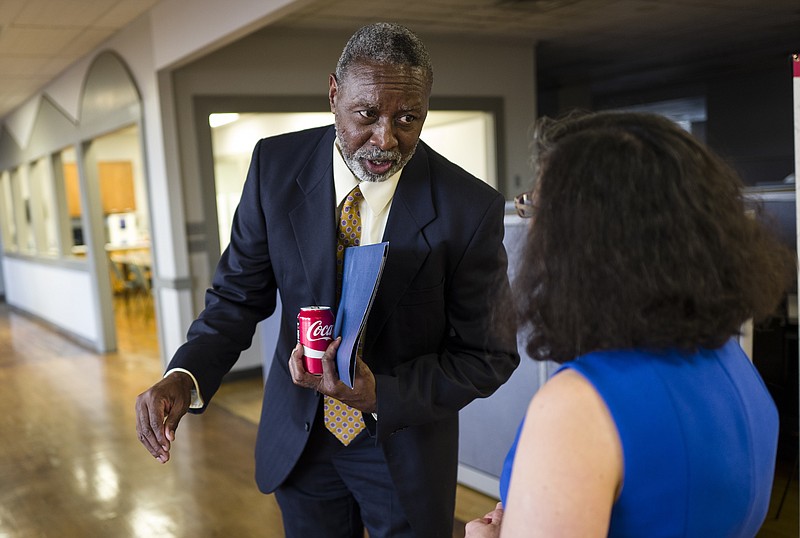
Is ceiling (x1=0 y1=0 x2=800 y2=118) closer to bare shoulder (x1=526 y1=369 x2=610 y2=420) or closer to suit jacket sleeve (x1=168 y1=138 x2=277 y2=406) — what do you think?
suit jacket sleeve (x1=168 y1=138 x2=277 y2=406)

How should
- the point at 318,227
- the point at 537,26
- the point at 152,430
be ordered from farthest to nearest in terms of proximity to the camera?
the point at 537,26
the point at 318,227
the point at 152,430

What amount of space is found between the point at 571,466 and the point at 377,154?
2.35ft

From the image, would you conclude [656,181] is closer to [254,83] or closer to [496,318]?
[496,318]

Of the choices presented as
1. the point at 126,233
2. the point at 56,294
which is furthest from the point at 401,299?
the point at 126,233

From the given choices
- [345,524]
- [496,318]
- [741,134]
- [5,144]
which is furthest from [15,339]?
[741,134]

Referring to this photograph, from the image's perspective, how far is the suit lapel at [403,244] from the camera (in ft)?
4.36

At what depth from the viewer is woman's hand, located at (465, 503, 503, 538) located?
0.94 metres

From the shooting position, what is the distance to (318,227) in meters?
1.37

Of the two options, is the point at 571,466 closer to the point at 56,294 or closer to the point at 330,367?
the point at 330,367

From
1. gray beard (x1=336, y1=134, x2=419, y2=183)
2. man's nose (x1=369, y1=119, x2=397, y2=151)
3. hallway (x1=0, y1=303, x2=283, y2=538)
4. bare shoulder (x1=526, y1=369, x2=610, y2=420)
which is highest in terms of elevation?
man's nose (x1=369, y1=119, x2=397, y2=151)

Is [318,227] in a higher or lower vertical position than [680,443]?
higher

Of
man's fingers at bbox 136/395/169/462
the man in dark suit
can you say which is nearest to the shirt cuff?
the man in dark suit

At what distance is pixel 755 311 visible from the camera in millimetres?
871

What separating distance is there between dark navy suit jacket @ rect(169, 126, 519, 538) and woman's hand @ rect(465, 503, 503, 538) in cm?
31
